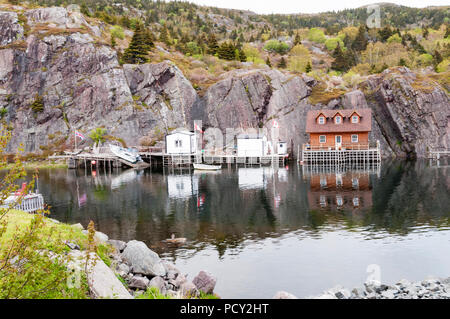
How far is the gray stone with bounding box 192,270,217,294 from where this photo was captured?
611 inches

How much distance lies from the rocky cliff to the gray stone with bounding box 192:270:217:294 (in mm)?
67710

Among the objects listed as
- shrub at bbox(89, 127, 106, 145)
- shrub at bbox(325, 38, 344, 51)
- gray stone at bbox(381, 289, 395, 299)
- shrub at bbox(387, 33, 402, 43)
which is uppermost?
shrub at bbox(325, 38, 344, 51)

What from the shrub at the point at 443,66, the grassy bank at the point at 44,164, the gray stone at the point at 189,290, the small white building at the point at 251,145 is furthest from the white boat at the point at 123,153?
the shrub at the point at 443,66

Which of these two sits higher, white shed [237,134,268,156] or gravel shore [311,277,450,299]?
white shed [237,134,268,156]

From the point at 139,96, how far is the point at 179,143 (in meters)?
19.6

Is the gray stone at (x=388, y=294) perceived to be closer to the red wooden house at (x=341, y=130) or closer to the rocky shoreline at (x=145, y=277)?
the rocky shoreline at (x=145, y=277)

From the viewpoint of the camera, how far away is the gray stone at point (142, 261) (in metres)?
16.1

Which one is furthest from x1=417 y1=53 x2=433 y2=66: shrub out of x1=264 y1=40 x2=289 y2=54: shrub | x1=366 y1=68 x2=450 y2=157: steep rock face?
x1=264 y1=40 x2=289 y2=54: shrub

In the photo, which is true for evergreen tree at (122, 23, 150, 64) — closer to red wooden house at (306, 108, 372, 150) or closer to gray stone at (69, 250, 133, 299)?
red wooden house at (306, 108, 372, 150)

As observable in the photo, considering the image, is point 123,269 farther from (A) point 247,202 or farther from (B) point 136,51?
(B) point 136,51

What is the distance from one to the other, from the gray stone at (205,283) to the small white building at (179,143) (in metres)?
58.5

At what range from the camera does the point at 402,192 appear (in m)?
38.8

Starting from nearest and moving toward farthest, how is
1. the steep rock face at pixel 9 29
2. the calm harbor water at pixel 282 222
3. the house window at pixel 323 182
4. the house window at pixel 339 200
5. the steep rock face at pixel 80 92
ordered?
the calm harbor water at pixel 282 222 < the house window at pixel 339 200 < the house window at pixel 323 182 < the steep rock face at pixel 80 92 < the steep rock face at pixel 9 29

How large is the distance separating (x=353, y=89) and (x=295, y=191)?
2159 inches
